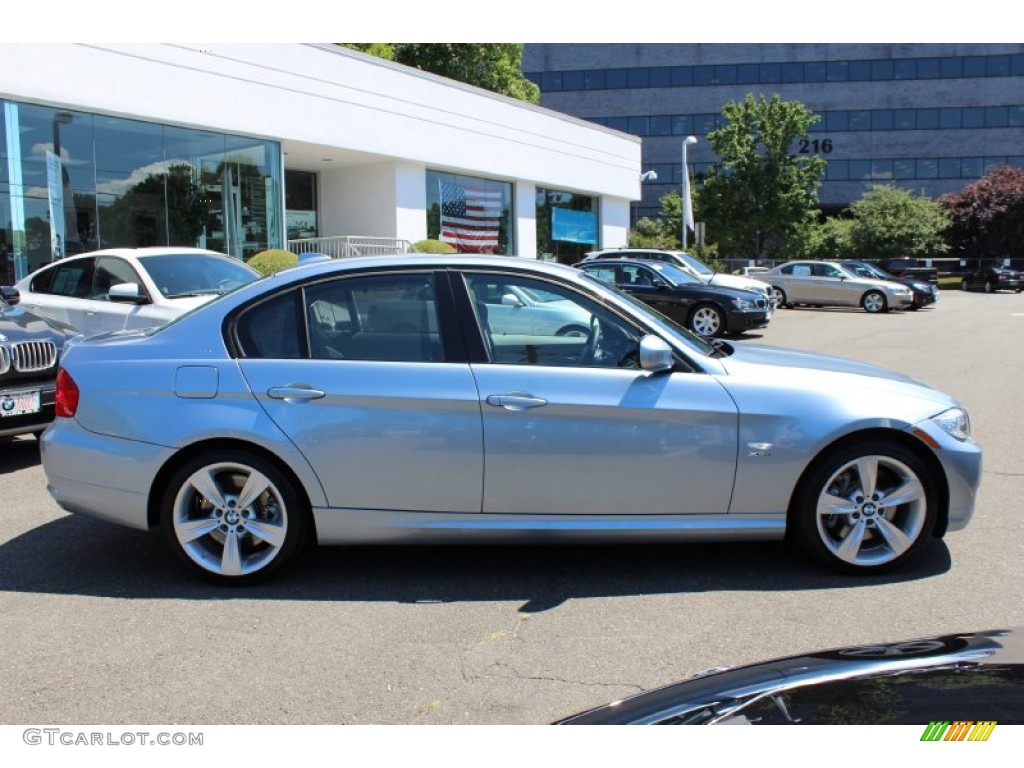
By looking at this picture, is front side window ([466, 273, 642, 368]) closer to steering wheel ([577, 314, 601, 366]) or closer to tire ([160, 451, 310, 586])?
steering wheel ([577, 314, 601, 366])

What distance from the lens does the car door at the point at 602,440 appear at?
14.5 feet

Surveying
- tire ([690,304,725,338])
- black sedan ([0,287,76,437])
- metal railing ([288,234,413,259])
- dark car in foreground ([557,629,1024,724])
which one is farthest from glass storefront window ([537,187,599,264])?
dark car in foreground ([557,629,1024,724])

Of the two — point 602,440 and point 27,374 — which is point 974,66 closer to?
point 27,374

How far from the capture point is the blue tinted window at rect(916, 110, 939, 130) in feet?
206

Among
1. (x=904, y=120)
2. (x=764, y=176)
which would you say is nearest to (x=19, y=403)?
(x=764, y=176)

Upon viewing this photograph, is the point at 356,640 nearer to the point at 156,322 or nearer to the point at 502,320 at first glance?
the point at 502,320

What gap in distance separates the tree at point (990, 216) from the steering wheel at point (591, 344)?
5113 cm

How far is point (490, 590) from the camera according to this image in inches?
179

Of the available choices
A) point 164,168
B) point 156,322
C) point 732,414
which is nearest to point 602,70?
point 164,168

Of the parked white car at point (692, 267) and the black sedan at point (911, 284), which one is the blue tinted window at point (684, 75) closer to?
the black sedan at point (911, 284)

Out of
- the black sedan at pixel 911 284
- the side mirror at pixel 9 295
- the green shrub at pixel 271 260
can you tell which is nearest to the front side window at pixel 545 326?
the side mirror at pixel 9 295

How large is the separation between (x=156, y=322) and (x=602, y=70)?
61571 mm

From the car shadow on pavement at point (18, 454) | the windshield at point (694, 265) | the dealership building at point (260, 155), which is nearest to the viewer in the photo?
the car shadow on pavement at point (18, 454)

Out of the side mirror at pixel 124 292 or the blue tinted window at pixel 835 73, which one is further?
the blue tinted window at pixel 835 73
